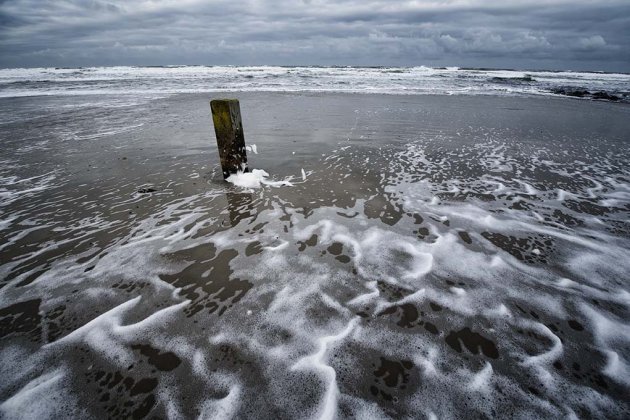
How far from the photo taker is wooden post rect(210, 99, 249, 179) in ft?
17.2

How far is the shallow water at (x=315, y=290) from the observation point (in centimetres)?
203

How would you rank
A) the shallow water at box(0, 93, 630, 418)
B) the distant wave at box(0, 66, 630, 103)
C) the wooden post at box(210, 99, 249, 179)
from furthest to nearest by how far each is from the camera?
the distant wave at box(0, 66, 630, 103) < the wooden post at box(210, 99, 249, 179) < the shallow water at box(0, 93, 630, 418)

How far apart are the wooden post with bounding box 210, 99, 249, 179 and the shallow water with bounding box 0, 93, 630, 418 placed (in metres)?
0.42

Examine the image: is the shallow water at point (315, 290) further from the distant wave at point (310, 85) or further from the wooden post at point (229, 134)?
the distant wave at point (310, 85)

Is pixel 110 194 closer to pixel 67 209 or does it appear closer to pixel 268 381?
pixel 67 209

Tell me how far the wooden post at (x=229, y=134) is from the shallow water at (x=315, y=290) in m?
0.42

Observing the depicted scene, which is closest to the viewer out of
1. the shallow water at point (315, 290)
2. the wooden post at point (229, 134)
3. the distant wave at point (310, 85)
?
the shallow water at point (315, 290)

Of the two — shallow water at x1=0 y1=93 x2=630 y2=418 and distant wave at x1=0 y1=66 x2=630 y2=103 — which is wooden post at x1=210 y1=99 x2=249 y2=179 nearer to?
shallow water at x1=0 y1=93 x2=630 y2=418

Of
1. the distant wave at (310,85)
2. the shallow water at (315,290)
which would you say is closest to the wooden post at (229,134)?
the shallow water at (315,290)

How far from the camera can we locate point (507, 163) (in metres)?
6.80

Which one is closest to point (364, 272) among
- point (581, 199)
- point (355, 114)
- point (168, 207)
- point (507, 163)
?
point (168, 207)

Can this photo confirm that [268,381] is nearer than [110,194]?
Yes

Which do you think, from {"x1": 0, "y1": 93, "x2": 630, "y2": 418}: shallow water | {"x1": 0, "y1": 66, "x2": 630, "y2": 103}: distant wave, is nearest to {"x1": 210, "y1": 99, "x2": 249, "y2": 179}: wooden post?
{"x1": 0, "y1": 93, "x2": 630, "y2": 418}: shallow water

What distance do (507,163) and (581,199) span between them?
2068 millimetres
